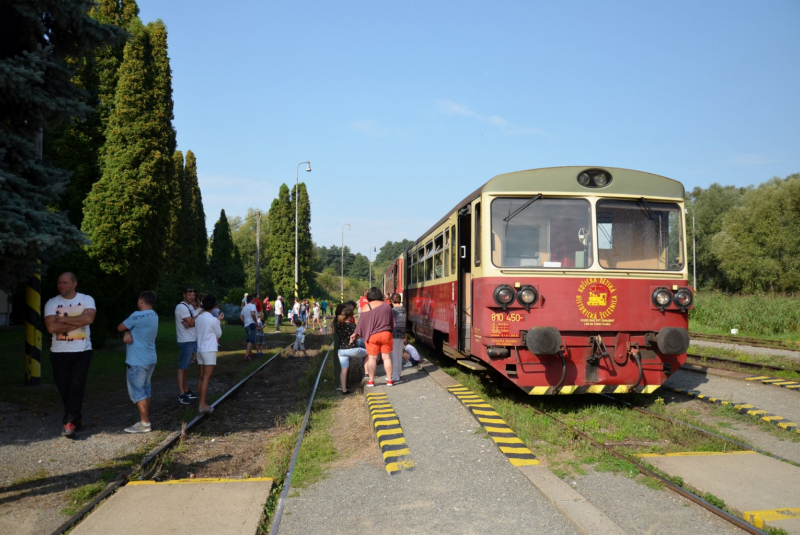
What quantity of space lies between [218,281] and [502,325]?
1781 inches

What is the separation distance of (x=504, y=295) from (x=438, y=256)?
4620mm

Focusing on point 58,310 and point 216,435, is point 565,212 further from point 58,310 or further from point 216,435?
point 58,310

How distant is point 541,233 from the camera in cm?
873

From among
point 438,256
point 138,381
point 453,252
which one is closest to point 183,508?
point 138,381

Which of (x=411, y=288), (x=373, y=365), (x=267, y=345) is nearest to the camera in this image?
(x=373, y=365)

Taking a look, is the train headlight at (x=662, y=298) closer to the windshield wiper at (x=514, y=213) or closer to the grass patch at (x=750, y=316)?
the windshield wiper at (x=514, y=213)

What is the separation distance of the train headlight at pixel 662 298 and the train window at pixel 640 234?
36 cm

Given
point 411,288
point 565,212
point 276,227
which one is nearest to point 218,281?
point 276,227

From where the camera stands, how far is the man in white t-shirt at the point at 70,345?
7500 millimetres

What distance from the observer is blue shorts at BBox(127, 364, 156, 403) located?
7.92 m

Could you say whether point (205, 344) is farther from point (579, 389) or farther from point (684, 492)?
point (684, 492)

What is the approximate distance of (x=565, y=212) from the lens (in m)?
8.77

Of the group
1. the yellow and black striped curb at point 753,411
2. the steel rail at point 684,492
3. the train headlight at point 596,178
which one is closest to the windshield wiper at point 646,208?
A: the train headlight at point 596,178

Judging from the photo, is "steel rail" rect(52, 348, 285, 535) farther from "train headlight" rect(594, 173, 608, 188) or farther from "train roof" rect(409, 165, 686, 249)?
"train headlight" rect(594, 173, 608, 188)
